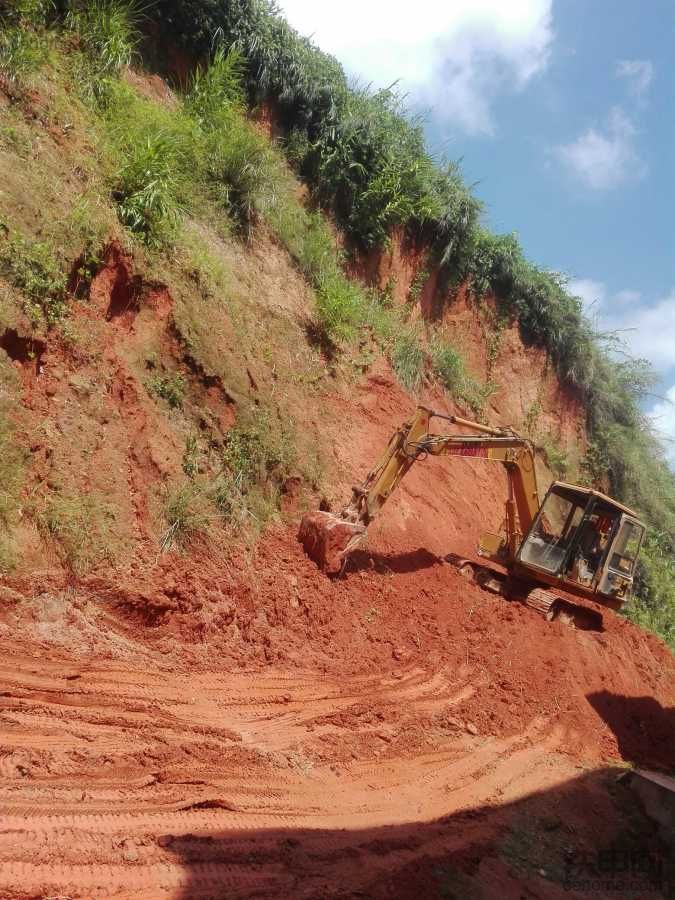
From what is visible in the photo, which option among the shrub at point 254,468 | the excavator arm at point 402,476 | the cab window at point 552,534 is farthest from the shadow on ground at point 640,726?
the shrub at point 254,468

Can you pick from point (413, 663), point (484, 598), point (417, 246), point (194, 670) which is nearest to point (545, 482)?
point (417, 246)

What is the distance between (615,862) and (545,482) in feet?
45.4

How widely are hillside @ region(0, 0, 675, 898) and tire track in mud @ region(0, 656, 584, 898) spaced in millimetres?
24

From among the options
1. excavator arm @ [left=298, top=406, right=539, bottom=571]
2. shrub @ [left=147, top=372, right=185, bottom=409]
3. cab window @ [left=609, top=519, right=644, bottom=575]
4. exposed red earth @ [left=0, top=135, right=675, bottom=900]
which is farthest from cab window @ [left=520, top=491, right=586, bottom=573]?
shrub @ [left=147, top=372, right=185, bottom=409]

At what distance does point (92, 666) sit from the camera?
565 centimetres

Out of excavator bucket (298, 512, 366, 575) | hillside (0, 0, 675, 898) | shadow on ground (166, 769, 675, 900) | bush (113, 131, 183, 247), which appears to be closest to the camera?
shadow on ground (166, 769, 675, 900)

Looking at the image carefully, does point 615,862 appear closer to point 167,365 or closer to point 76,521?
point 76,521

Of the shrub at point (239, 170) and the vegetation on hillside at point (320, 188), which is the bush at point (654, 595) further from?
the shrub at point (239, 170)

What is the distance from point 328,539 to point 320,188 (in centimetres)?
935

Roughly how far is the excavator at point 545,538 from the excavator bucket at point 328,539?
1.28 m

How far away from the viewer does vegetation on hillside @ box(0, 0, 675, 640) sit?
9.55 meters

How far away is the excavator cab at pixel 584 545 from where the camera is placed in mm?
11266

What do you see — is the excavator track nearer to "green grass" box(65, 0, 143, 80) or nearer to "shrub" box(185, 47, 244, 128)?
"shrub" box(185, 47, 244, 128)

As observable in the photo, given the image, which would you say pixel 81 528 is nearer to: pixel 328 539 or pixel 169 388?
pixel 169 388
